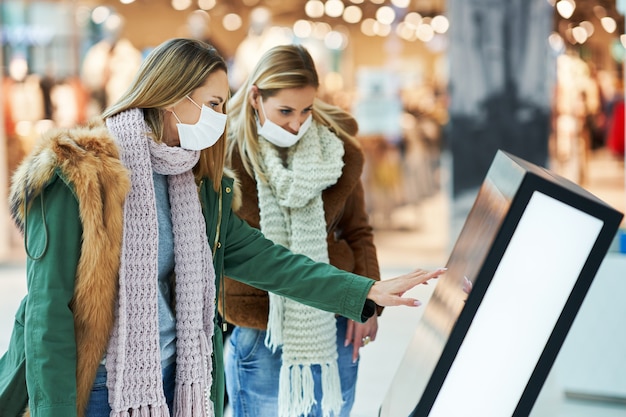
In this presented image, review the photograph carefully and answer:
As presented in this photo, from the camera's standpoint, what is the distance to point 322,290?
83.4 inches

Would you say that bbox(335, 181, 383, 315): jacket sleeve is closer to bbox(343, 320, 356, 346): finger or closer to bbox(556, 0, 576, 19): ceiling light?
bbox(343, 320, 356, 346): finger

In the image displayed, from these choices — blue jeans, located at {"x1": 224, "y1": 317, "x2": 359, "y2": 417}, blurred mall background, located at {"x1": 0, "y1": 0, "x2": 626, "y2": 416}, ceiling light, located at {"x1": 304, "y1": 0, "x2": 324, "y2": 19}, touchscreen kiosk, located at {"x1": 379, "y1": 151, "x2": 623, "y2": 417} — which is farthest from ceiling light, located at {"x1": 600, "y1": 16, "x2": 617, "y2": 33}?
touchscreen kiosk, located at {"x1": 379, "y1": 151, "x2": 623, "y2": 417}

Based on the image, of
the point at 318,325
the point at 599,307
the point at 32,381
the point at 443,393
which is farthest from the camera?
the point at 599,307

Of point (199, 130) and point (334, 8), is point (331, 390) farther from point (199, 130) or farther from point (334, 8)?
point (334, 8)

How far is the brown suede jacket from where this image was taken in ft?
8.51

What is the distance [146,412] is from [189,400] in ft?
0.41

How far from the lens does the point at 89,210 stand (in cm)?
174

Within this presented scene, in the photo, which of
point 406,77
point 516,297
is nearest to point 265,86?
point 516,297

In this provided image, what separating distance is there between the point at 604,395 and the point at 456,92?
3.26 m

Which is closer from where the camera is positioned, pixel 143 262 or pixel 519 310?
pixel 519 310

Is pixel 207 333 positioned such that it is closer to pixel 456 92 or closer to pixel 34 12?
pixel 456 92

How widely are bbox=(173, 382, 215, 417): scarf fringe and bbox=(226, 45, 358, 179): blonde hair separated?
0.79 meters

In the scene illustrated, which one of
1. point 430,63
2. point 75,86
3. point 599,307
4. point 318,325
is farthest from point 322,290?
point 75,86

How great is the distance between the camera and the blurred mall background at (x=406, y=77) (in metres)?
6.85
